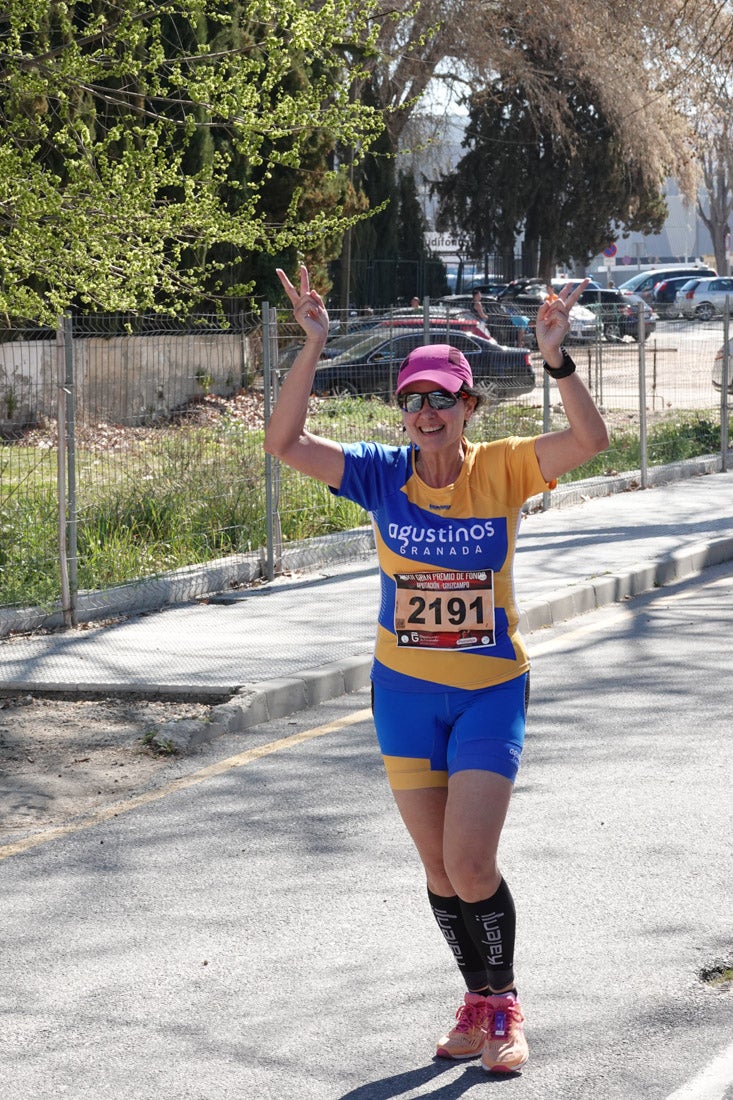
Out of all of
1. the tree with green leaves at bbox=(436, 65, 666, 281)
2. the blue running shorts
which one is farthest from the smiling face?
the tree with green leaves at bbox=(436, 65, 666, 281)

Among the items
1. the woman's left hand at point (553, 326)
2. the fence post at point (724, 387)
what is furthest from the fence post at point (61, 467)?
the fence post at point (724, 387)

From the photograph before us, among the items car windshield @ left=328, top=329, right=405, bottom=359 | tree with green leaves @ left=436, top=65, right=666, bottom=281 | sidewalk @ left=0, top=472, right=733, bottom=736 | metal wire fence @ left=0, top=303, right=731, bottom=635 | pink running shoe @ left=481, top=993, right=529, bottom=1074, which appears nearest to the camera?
pink running shoe @ left=481, top=993, right=529, bottom=1074

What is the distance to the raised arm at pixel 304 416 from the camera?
4109 mm

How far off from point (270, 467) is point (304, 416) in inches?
308

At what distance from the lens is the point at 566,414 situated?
3994mm

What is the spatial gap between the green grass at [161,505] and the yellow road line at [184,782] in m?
3.00

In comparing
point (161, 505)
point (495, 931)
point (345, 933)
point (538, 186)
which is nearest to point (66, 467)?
point (161, 505)

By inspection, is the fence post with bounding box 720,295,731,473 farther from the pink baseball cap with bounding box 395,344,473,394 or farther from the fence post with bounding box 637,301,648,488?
the pink baseball cap with bounding box 395,344,473,394

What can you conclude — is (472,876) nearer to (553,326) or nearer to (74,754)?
(553,326)

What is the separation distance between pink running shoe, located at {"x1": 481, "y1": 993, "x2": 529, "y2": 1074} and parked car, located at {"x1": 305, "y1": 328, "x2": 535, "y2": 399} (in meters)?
9.38

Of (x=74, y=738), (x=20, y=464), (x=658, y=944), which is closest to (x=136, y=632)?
(x=20, y=464)

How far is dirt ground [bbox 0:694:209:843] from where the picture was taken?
21.1ft

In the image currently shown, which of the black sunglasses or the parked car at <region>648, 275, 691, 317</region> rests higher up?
the parked car at <region>648, 275, 691, 317</region>

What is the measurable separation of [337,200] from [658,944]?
2427 cm
